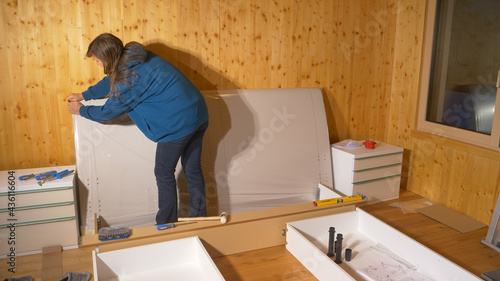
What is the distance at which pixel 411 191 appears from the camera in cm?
373

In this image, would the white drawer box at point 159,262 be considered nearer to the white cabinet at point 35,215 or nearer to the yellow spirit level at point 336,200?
the white cabinet at point 35,215

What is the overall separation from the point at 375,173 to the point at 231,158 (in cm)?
120

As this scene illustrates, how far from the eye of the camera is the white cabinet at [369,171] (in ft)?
10.7

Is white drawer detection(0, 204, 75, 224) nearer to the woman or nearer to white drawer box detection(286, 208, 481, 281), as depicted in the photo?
the woman

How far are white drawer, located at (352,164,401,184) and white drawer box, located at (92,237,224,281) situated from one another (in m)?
1.56

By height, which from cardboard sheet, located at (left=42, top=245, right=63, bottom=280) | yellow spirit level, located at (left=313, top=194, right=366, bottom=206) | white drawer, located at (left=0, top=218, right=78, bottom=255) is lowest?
cardboard sheet, located at (left=42, top=245, right=63, bottom=280)

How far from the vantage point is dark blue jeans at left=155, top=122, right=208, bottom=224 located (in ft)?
8.26

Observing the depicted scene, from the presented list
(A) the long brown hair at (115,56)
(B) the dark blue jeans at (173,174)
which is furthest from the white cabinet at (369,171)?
(A) the long brown hair at (115,56)

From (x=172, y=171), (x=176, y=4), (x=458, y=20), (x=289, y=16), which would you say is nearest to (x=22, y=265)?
(x=172, y=171)

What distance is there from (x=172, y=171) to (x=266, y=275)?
0.84m

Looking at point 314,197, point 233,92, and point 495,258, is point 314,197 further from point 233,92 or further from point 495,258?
point 495,258

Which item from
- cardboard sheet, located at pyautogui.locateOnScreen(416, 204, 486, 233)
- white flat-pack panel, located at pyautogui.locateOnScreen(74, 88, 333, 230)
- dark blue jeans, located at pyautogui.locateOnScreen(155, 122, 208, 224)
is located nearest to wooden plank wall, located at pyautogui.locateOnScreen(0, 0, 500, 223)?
cardboard sheet, located at pyautogui.locateOnScreen(416, 204, 486, 233)

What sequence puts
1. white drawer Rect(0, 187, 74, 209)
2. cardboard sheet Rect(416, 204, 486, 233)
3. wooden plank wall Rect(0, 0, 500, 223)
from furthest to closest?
cardboard sheet Rect(416, 204, 486, 233)
wooden plank wall Rect(0, 0, 500, 223)
white drawer Rect(0, 187, 74, 209)

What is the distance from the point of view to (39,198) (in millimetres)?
2492
